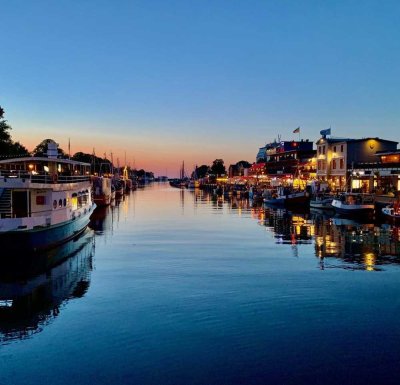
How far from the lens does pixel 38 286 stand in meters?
26.2

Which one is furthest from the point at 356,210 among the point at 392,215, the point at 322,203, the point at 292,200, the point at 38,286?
the point at 38,286

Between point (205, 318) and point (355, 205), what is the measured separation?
5408 cm

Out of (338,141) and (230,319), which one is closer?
(230,319)

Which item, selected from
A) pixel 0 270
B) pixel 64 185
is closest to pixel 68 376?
pixel 0 270

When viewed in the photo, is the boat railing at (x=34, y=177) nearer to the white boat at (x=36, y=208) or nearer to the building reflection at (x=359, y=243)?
the white boat at (x=36, y=208)

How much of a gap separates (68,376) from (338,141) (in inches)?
4042

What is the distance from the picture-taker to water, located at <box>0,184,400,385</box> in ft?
48.3

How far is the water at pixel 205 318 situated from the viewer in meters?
14.7

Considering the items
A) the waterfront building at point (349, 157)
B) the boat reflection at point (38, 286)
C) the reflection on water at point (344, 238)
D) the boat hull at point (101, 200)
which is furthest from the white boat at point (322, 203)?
the boat reflection at point (38, 286)

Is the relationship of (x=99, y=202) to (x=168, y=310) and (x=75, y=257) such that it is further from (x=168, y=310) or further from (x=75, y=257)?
(x=168, y=310)

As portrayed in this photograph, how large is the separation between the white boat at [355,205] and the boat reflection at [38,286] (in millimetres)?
43005

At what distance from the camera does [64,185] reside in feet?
136

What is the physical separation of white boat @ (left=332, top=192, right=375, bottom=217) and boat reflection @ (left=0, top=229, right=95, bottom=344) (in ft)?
141

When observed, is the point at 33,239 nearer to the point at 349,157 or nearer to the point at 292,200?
the point at 292,200
